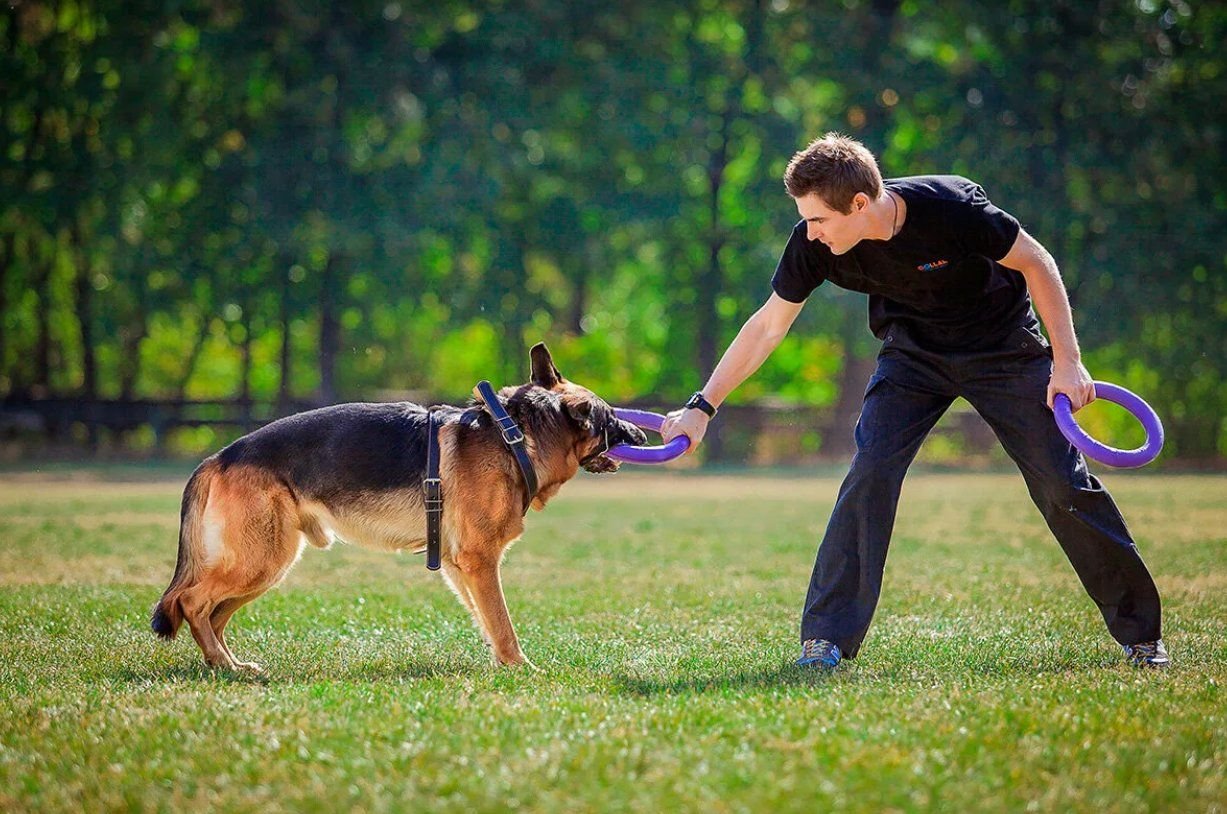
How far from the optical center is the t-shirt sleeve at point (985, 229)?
5.61m

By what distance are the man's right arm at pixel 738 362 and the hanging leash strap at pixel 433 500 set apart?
1070mm

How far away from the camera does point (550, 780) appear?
3930mm

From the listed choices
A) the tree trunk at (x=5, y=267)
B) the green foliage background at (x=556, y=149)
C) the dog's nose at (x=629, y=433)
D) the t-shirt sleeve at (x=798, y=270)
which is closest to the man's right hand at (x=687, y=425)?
the dog's nose at (x=629, y=433)

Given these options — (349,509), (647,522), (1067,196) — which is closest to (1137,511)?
(647,522)

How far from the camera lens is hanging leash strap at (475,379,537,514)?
6.27 meters

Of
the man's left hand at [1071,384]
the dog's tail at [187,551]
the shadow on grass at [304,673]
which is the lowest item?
the shadow on grass at [304,673]

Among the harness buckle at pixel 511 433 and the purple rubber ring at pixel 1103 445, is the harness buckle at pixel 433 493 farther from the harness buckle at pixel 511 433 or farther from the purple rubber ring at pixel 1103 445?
the purple rubber ring at pixel 1103 445

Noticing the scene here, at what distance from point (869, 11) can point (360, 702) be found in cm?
2875

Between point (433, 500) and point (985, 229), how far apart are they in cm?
272

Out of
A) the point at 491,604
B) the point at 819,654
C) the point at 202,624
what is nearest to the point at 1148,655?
the point at 819,654

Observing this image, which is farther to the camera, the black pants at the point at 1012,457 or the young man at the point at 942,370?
the black pants at the point at 1012,457

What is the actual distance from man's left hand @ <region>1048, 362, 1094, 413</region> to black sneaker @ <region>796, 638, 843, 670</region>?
4.63ft

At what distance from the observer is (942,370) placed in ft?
19.8

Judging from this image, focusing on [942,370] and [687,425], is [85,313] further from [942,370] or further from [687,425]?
[942,370]
